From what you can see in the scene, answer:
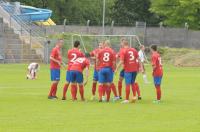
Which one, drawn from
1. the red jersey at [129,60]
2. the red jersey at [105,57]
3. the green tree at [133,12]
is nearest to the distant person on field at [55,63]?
the red jersey at [105,57]

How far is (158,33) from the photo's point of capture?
6775 centimetres

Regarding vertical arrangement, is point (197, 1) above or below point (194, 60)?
above

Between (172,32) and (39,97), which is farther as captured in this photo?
(172,32)

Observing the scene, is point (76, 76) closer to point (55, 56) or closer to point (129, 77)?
point (55, 56)

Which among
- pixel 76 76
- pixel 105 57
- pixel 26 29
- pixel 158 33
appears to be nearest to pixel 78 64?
pixel 76 76

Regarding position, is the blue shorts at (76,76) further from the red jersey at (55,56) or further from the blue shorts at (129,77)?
the blue shorts at (129,77)

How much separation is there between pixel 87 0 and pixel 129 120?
79249 millimetres

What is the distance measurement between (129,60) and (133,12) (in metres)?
68.8

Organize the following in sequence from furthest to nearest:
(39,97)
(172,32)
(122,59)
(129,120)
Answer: (172,32), (39,97), (122,59), (129,120)

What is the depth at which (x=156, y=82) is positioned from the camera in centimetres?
2336

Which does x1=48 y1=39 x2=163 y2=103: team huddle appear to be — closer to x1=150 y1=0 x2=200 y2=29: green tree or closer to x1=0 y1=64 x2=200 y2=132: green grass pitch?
x1=0 y1=64 x2=200 y2=132: green grass pitch

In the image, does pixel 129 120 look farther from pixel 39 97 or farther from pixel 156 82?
pixel 39 97

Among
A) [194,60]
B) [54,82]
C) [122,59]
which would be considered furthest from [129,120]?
[194,60]

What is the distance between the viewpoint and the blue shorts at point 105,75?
23391 millimetres
